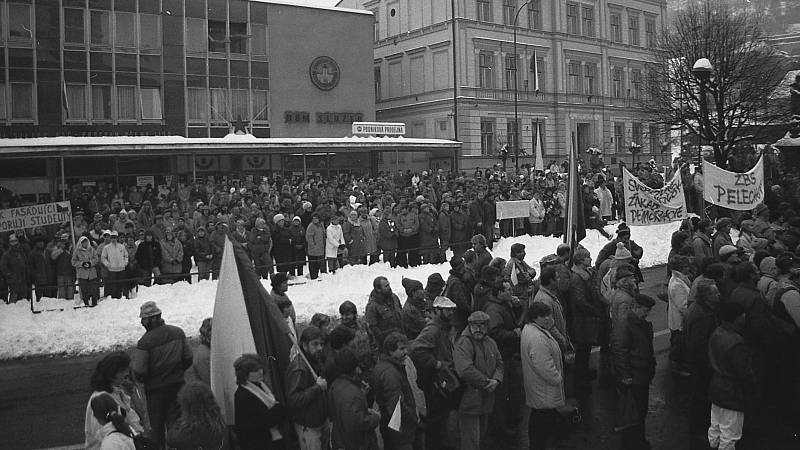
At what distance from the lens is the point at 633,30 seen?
193 ft

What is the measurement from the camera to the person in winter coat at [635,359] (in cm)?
766

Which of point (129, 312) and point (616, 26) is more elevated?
point (616, 26)

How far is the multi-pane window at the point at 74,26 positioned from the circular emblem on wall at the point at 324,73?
12.0 metres

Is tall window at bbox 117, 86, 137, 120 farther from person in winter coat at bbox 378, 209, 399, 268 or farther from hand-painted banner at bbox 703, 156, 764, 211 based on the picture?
hand-painted banner at bbox 703, 156, 764, 211

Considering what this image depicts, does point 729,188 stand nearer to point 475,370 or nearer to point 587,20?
point 475,370

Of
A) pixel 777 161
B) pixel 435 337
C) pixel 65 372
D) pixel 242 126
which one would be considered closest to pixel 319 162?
pixel 242 126

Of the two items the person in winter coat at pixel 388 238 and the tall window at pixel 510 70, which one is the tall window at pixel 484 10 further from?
the person in winter coat at pixel 388 238

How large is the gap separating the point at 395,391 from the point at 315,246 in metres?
11.9

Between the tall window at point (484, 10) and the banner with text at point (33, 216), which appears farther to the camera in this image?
the tall window at point (484, 10)

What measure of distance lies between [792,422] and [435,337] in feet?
14.3

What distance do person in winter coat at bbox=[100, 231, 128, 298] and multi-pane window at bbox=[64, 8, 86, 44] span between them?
22268 mm

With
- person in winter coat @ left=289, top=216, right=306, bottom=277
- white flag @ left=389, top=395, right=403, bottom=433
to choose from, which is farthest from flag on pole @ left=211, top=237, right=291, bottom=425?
person in winter coat @ left=289, top=216, right=306, bottom=277

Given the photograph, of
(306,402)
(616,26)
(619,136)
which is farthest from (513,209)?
(616,26)

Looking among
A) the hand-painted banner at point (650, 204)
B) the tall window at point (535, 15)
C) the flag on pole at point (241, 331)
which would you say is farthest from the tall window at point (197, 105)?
the flag on pole at point (241, 331)
